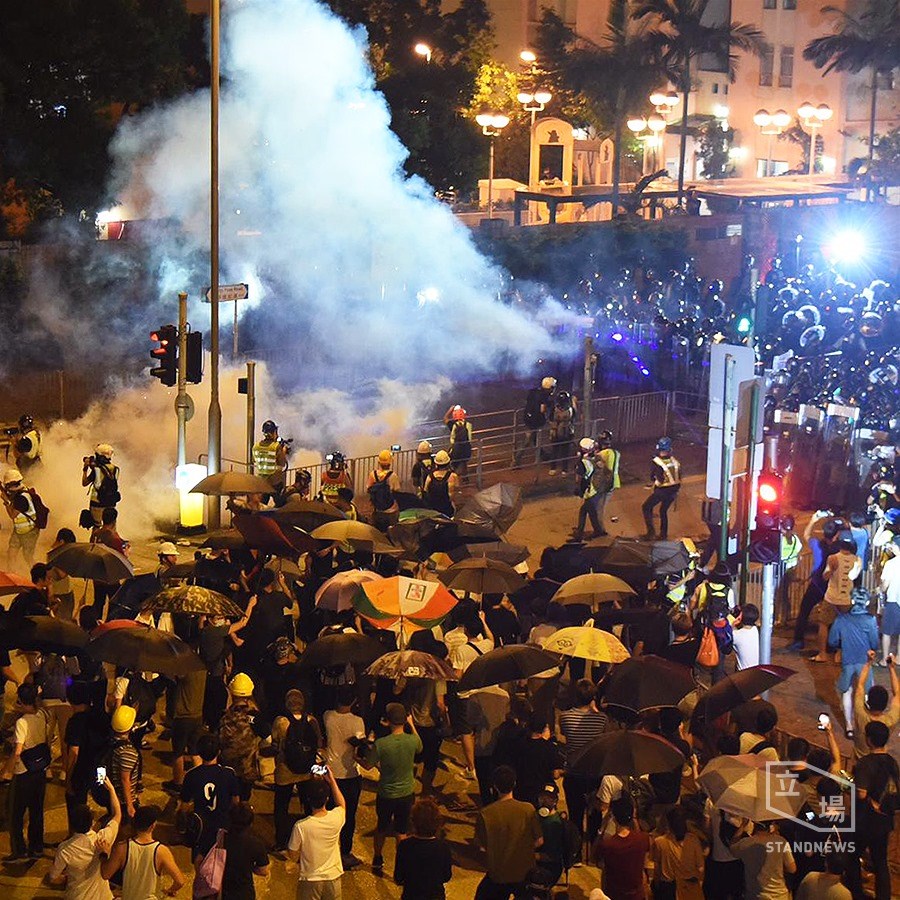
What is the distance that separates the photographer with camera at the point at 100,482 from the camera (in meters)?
17.6

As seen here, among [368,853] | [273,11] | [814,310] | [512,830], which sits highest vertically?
[273,11]

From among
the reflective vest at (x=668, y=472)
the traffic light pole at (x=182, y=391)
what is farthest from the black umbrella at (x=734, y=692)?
the traffic light pole at (x=182, y=391)

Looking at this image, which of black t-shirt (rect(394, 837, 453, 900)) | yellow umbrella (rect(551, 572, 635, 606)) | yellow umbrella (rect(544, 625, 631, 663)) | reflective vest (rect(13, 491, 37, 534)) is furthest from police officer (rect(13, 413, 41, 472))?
black t-shirt (rect(394, 837, 453, 900))

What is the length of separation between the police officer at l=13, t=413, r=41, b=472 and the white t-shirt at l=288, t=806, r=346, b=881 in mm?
Answer: 10696

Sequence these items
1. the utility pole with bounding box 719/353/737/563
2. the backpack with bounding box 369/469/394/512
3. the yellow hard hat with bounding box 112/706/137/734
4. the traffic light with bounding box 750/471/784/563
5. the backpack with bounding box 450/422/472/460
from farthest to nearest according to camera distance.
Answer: the backpack with bounding box 450/422/472/460 → the backpack with bounding box 369/469/394/512 → the traffic light with bounding box 750/471/784/563 → the utility pole with bounding box 719/353/737/563 → the yellow hard hat with bounding box 112/706/137/734

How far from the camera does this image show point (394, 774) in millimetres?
10594

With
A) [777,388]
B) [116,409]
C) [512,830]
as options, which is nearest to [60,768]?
[512,830]

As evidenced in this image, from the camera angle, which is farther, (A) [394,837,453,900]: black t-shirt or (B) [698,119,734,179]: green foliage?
(B) [698,119,734,179]: green foliage

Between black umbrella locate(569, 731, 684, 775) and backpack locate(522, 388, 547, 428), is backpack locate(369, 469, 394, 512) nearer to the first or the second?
backpack locate(522, 388, 547, 428)

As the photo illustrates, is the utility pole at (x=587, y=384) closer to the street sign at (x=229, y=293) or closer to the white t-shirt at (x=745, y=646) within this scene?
the street sign at (x=229, y=293)

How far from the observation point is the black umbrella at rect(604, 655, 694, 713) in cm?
1107

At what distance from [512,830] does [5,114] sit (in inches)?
951

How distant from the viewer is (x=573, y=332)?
33125 mm

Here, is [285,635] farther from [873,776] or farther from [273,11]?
[273,11]
